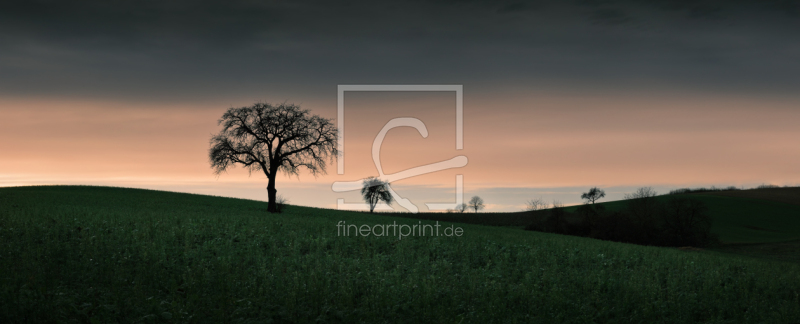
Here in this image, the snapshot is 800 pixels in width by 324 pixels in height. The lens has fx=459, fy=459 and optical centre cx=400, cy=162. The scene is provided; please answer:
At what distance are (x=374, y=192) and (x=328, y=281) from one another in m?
75.3

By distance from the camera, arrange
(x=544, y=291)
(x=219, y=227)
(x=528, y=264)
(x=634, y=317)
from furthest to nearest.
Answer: (x=219, y=227), (x=528, y=264), (x=544, y=291), (x=634, y=317)

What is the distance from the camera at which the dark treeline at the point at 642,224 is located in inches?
1933

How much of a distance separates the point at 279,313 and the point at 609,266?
1409cm

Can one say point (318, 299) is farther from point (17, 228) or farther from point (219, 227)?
point (17, 228)

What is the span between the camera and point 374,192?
88.3m

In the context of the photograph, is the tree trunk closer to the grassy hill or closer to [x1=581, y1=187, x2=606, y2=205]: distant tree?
the grassy hill

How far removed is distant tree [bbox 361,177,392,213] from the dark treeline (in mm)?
37019

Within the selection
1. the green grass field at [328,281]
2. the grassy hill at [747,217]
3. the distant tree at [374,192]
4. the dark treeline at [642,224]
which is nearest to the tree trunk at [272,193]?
the green grass field at [328,281]

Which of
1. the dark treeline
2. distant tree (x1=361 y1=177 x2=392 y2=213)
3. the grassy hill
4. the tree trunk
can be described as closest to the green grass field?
the tree trunk

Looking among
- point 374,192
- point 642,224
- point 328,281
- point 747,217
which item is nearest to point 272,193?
point 328,281

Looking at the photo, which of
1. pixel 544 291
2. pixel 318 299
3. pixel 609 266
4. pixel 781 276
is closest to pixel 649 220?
pixel 781 276

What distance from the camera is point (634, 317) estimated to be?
12.1 meters

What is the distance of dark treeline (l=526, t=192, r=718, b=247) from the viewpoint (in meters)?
49.1

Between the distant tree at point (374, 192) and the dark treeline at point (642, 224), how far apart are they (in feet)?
121
